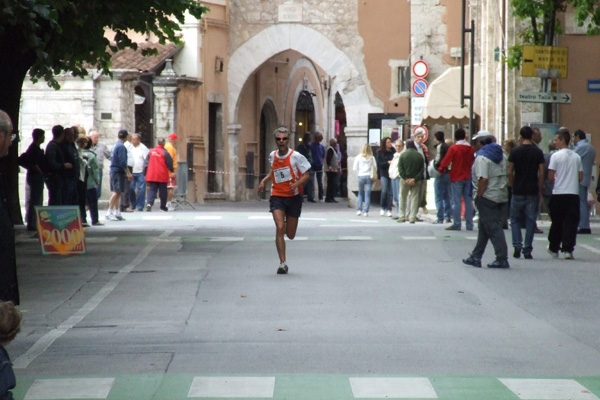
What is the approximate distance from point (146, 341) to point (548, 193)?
48.1ft

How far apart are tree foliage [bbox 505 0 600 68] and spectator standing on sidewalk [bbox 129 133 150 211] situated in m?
9.21

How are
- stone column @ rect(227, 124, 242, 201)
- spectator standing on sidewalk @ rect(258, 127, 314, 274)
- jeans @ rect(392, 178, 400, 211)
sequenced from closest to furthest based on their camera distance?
1. spectator standing on sidewalk @ rect(258, 127, 314, 274)
2. jeans @ rect(392, 178, 400, 211)
3. stone column @ rect(227, 124, 242, 201)

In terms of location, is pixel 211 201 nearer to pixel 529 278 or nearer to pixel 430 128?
pixel 430 128

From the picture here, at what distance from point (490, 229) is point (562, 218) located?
179 centimetres

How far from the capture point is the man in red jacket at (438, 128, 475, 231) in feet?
79.1

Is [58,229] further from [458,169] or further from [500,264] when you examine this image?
[458,169]

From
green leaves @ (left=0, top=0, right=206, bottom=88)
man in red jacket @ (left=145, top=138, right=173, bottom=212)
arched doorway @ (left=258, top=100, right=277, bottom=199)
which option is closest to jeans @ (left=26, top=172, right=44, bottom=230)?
green leaves @ (left=0, top=0, right=206, bottom=88)

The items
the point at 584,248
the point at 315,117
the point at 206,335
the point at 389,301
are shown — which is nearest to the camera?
the point at 206,335

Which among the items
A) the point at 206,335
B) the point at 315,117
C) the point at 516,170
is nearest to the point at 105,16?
the point at 516,170

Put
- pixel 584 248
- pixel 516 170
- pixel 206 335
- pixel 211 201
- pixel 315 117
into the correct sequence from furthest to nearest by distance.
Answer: pixel 315 117
pixel 211 201
pixel 584 248
pixel 516 170
pixel 206 335

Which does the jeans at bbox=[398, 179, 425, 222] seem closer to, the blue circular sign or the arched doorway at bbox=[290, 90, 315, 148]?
the blue circular sign

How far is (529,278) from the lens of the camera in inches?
602

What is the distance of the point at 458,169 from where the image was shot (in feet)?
79.8

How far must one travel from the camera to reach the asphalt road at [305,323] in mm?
8367
